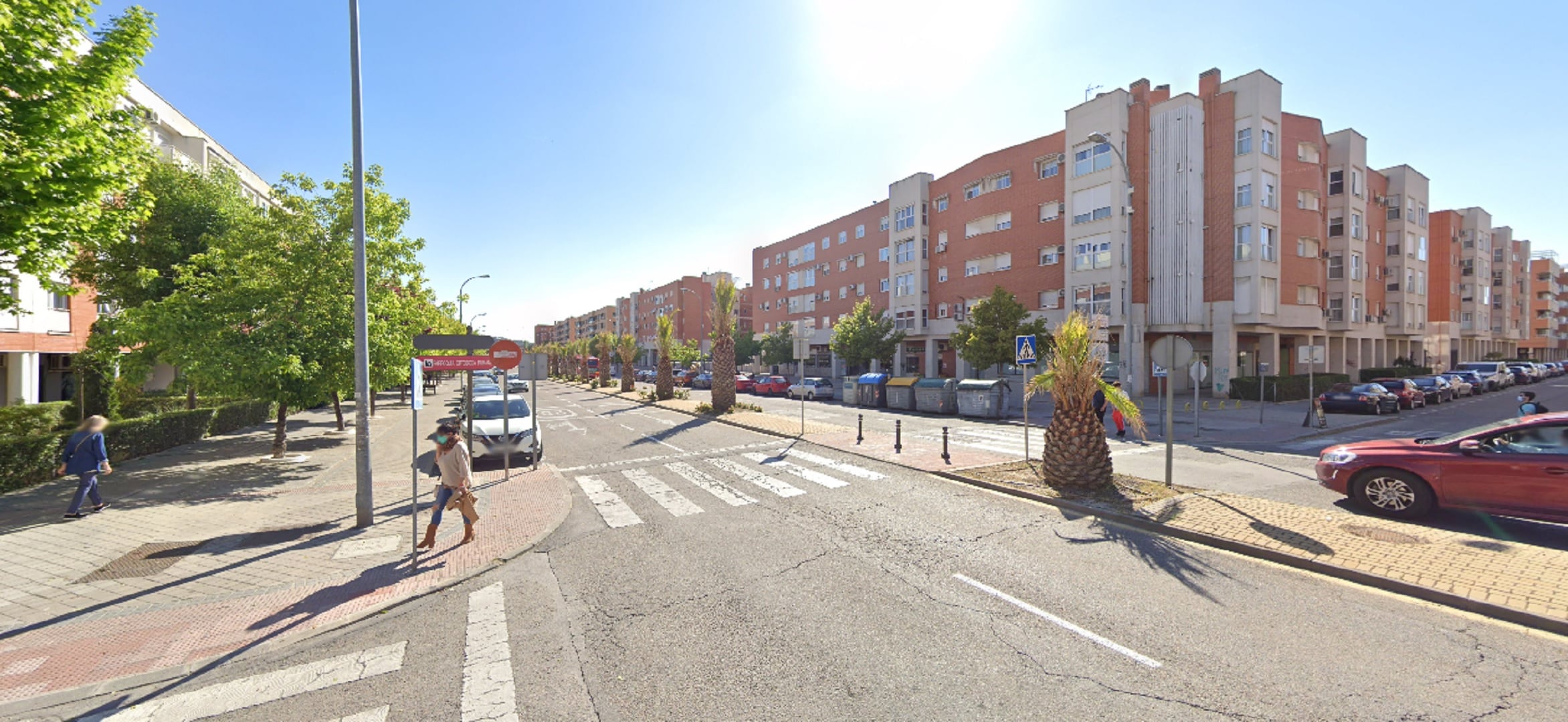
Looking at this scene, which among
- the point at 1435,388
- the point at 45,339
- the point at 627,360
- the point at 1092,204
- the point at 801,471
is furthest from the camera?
the point at 627,360

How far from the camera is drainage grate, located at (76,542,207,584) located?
20.5 feet

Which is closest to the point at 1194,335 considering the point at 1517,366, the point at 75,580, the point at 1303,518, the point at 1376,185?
the point at 1376,185

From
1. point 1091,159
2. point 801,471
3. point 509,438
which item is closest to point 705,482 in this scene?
point 801,471

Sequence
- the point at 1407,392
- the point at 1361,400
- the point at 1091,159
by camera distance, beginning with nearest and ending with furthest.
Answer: the point at 1361,400
the point at 1407,392
the point at 1091,159

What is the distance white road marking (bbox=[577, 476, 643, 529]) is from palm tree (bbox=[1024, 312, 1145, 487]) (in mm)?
6590

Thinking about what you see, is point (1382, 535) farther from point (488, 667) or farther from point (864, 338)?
point (864, 338)

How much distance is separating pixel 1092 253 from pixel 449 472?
33496 millimetres

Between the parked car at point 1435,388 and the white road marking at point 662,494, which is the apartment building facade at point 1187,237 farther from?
the white road marking at point 662,494

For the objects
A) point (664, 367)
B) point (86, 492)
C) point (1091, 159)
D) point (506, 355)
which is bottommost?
point (86, 492)

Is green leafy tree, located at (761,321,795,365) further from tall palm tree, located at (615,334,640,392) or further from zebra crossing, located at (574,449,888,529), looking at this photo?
zebra crossing, located at (574,449,888,529)

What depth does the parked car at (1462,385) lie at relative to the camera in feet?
98.9

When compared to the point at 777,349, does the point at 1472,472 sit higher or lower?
lower

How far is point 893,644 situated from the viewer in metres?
4.59

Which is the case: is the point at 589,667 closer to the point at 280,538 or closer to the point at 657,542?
the point at 657,542
